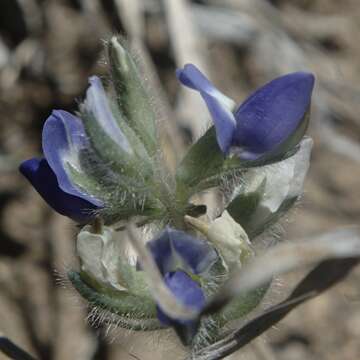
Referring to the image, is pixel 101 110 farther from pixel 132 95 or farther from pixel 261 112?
pixel 261 112

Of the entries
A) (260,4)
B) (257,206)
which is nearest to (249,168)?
(257,206)

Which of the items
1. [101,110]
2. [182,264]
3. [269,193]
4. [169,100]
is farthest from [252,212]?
[169,100]

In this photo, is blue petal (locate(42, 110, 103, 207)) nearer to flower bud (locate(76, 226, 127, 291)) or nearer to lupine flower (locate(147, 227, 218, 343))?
flower bud (locate(76, 226, 127, 291))

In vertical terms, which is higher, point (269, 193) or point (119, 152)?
point (119, 152)

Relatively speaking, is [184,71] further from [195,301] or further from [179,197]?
[195,301]

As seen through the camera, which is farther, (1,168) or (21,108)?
(21,108)

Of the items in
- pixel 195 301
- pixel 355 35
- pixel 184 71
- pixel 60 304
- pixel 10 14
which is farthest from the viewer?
pixel 355 35

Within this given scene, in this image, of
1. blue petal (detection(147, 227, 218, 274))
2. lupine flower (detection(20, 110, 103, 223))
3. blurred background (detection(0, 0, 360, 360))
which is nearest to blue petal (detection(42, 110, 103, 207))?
lupine flower (detection(20, 110, 103, 223))
